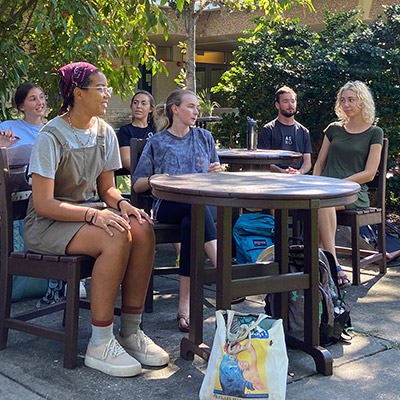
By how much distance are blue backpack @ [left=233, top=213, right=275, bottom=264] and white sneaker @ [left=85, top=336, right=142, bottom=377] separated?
1.61 m

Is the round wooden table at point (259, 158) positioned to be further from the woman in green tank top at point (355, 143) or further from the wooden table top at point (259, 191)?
the wooden table top at point (259, 191)

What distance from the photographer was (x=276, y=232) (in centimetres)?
332

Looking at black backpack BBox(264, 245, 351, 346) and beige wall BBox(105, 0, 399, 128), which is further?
beige wall BBox(105, 0, 399, 128)

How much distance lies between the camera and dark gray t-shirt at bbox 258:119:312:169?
5.61m

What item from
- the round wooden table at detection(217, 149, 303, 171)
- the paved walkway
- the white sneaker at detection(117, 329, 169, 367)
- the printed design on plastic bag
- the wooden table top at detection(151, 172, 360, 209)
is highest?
the round wooden table at detection(217, 149, 303, 171)

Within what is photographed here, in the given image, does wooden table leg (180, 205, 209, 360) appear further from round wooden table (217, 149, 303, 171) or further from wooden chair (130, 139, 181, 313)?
round wooden table (217, 149, 303, 171)

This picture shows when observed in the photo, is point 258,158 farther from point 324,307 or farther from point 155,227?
point 324,307

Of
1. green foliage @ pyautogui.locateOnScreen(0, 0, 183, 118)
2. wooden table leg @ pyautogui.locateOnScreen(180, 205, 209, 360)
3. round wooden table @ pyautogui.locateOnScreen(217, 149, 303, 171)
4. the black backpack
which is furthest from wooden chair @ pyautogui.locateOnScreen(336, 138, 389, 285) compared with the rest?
green foliage @ pyautogui.locateOnScreen(0, 0, 183, 118)

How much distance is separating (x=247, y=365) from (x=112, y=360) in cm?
70

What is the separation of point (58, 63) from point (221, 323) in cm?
378

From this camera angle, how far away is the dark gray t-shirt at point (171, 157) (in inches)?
154

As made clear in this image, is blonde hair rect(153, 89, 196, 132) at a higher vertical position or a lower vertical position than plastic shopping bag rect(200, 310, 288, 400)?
higher

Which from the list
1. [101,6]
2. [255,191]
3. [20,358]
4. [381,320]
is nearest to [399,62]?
[101,6]

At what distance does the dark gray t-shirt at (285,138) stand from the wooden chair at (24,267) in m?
2.70
